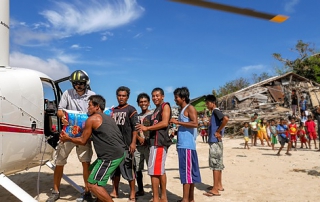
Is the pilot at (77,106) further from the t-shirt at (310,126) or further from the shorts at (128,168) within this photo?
the t-shirt at (310,126)

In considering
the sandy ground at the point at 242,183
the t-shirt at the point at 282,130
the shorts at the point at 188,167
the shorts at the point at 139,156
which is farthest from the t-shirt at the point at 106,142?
the t-shirt at the point at 282,130

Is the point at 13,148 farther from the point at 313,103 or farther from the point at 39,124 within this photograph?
the point at 313,103

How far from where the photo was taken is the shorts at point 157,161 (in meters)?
4.88

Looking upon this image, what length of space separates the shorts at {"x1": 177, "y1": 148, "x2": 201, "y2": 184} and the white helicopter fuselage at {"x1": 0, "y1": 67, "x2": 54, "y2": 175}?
2228mm

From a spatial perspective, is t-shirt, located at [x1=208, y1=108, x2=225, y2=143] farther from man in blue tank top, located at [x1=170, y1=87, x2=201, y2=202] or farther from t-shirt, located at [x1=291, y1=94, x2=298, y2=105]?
t-shirt, located at [x1=291, y1=94, x2=298, y2=105]

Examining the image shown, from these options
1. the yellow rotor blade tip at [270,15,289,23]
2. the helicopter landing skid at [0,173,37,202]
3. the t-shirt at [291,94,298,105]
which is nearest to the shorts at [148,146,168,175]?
the helicopter landing skid at [0,173,37,202]

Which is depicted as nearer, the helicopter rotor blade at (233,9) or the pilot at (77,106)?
the helicopter rotor blade at (233,9)

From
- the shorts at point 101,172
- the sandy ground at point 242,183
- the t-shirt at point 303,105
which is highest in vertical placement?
the t-shirt at point 303,105

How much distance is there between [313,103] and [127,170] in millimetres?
25422

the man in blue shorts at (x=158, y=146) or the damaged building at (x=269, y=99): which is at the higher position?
the damaged building at (x=269, y=99)

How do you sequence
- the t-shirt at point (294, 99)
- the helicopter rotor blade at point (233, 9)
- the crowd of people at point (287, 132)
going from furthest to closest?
the t-shirt at point (294, 99) < the crowd of people at point (287, 132) < the helicopter rotor blade at point (233, 9)

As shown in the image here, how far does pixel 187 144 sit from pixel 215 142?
1.20 meters

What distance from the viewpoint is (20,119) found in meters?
4.43

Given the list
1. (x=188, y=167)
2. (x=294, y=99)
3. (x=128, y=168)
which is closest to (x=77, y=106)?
(x=128, y=168)
